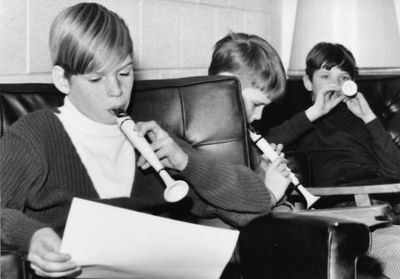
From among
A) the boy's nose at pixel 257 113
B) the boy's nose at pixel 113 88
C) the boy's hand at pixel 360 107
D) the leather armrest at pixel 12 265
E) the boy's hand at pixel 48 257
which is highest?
the boy's nose at pixel 113 88

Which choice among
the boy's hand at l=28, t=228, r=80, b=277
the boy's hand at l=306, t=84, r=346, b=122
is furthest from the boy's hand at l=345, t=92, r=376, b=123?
the boy's hand at l=28, t=228, r=80, b=277

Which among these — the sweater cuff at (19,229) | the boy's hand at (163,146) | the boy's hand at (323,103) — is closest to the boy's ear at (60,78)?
the boy's hand at (163,146)

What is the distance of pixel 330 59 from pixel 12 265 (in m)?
1.94

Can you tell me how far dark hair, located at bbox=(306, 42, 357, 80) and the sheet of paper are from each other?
1.68 metres

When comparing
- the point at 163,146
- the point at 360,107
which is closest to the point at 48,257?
the point at 163,146

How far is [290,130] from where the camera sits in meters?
2.77

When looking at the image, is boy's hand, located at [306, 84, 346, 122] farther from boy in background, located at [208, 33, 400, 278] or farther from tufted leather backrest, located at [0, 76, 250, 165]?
tufted leather backrest, located at [0, 76, 250, 165]

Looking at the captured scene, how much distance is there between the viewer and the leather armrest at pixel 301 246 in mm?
1557

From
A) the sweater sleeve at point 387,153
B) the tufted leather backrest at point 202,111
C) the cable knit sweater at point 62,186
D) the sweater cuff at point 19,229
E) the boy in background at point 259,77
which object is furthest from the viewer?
the sweater sleeve at point 387,153

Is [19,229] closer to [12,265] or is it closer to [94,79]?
[12,265]

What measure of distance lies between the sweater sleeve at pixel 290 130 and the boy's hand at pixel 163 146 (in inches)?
44.1

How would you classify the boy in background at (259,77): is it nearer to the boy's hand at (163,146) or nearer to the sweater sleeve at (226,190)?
the sweater sleeve at (226,190)

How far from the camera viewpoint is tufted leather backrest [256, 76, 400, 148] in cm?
296

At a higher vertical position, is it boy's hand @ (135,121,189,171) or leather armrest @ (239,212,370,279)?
boy's hand @ (135,121,189,171)
